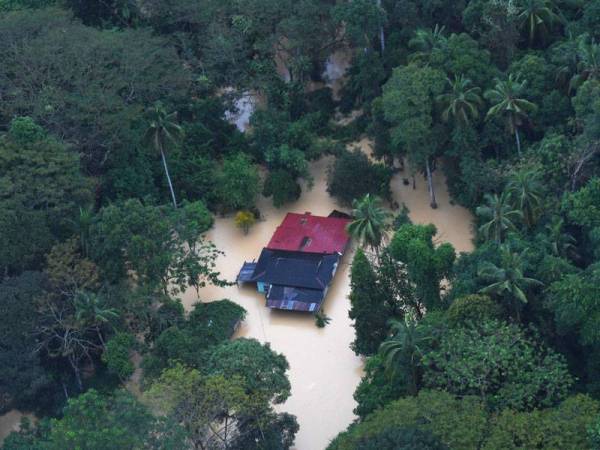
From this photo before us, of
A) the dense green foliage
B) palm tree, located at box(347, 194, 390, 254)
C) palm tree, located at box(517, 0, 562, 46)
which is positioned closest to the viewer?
the dense green foliage

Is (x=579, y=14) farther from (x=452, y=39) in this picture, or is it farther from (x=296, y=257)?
(x=296, y=257)

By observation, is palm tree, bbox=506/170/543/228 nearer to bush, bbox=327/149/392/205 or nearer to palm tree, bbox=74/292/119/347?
bush, bbox=327/149/392/205

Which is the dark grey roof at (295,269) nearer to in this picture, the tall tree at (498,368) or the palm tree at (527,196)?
the palm tree at (527,196)

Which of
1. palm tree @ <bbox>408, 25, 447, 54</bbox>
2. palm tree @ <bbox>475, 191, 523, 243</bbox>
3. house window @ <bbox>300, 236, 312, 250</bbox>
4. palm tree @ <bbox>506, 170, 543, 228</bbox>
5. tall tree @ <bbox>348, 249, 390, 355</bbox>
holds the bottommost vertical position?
tall tree @ <bbox>348, 249, 390, 355</bbox>

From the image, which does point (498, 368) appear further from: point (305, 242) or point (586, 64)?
point (586, 64)

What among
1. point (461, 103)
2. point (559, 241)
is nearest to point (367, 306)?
point (559, 241)

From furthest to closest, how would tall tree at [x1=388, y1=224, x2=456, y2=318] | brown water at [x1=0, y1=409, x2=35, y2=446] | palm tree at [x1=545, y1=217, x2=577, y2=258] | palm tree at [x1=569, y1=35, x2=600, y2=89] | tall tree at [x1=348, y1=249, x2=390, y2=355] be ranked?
palm tree at [x1=569, y1=35, x2=600, y2=89], brown water at [x1=0, y1=409, x2=35, y2=446], tall tree at [x1=348, y1=249, x2=390, y2=355], tall tree at [x1=388, y1=224, x2=456, y2=318], palm tree at [x1=545, y1=217, x2=577, y2=258]

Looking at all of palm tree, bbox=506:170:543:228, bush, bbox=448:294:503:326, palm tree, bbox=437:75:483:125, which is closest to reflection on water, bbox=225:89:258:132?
palm tree, bbox=437:75:483:125
